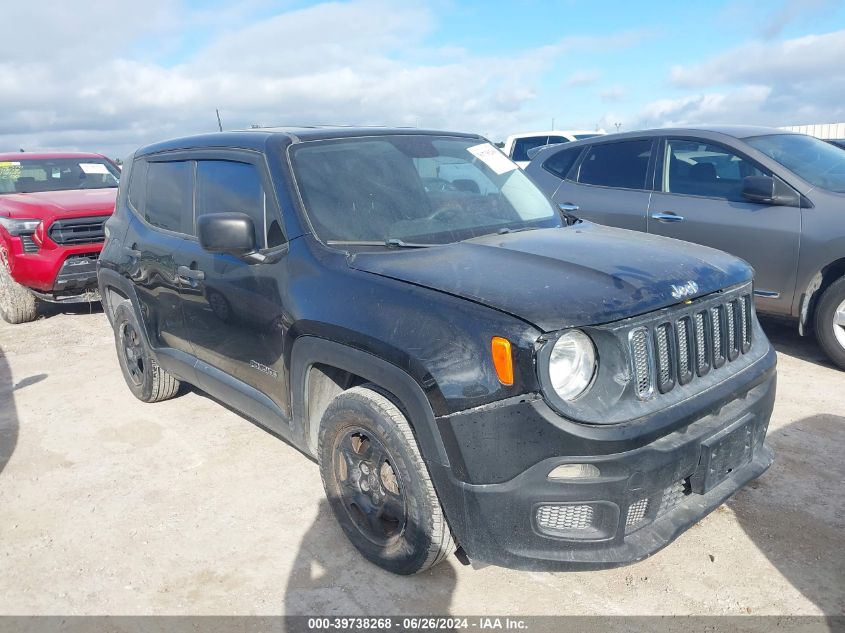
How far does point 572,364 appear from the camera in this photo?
232 cm

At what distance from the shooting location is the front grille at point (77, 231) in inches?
278

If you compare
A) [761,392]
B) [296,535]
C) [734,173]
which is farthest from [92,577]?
[734,173]

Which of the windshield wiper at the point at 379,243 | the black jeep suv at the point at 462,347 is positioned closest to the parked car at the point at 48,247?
the black jeep suv at the point at 462,347

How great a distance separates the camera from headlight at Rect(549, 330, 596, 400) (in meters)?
2.28

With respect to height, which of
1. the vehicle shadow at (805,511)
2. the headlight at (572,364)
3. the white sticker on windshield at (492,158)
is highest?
the white sticker on windshield at (492,158)

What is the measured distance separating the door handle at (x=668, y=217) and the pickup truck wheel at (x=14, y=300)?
6584 mm

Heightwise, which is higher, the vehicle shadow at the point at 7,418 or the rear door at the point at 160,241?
the rear door at the point at 160,241

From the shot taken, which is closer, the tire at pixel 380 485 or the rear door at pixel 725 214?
the tire at pixel 380 485

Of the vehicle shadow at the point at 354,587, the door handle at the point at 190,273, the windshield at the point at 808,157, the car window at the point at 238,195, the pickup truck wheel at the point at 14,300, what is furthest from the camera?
the pickup truck wheel at the point at 14,300

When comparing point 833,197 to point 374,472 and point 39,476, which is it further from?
point 39,476

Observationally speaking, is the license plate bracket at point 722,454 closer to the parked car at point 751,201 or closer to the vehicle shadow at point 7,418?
the parked car at point 751,201

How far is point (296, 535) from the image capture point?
3211 mm

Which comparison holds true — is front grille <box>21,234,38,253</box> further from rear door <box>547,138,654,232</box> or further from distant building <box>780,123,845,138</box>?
distant building <box>780,123,845,138</box>

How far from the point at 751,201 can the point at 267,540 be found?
424 cm
